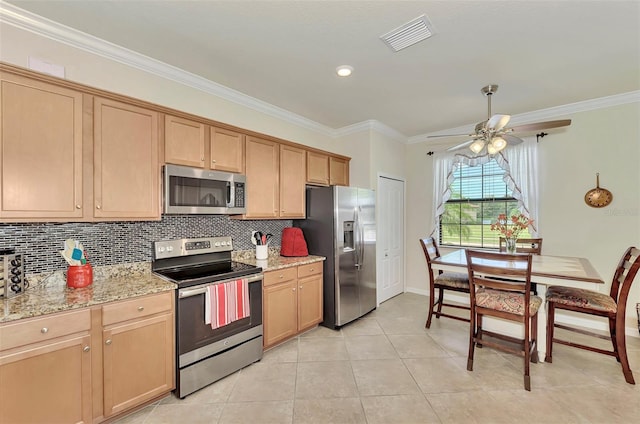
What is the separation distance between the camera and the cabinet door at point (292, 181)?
3.29 m

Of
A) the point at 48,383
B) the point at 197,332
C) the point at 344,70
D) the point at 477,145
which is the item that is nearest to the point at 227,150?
the point at 344,70

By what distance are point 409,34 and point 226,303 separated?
103 inches

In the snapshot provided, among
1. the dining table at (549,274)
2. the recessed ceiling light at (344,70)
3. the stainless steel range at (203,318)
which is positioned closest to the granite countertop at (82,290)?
the stainless steel range at (203,318)

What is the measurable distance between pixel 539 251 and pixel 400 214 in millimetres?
1961

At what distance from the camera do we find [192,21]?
200 cm

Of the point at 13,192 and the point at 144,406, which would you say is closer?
the point at 13,192

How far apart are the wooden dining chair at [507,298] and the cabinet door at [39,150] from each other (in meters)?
3.15

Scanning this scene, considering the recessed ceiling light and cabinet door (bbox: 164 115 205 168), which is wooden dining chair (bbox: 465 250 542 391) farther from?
cabinet door (bbox: 164 115 205 168)

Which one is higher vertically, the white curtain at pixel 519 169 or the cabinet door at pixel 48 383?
the white curtain at pixel 519 169

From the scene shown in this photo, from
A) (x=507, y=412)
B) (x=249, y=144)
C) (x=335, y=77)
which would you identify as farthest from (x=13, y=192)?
(x=507, y=412)

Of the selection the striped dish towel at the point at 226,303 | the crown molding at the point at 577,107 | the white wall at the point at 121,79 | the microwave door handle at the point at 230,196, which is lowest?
the striped dish towel at the point at 226,303

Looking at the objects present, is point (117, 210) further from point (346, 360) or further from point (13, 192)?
point (346, 360)

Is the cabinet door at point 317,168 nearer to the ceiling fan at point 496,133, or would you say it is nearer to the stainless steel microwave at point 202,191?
the stainless steel microwave at point 202,191

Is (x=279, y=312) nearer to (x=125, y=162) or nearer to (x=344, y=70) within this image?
(x=125, y=162)
